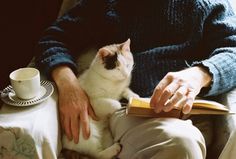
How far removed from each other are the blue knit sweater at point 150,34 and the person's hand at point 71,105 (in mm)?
48

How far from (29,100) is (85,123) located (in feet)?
0.60

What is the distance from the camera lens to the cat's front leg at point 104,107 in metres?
1.21

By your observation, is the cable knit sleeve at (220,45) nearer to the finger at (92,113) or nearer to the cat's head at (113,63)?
the cat's head at (113,63)

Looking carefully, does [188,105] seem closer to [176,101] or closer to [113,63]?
[176,101]

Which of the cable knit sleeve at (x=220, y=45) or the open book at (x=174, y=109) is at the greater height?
the cable knit sleeve at (x=220, y=45)

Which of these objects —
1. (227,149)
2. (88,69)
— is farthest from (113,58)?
(227,149)

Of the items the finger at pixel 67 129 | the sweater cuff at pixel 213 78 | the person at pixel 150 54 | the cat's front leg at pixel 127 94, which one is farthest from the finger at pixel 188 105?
the finger at pixel 67 129

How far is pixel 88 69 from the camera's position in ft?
4.25

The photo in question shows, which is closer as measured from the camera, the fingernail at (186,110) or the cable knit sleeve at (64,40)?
the fingernail at (186,110)

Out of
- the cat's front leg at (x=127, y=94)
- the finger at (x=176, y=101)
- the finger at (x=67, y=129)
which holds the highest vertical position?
the finger at (x=176, y=101)

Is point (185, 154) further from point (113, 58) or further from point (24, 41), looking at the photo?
point (24, 41)

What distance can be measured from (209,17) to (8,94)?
0.72 meters

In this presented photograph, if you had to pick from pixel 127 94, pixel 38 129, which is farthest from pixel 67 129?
pixel 127 94

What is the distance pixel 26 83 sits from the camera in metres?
1.06
